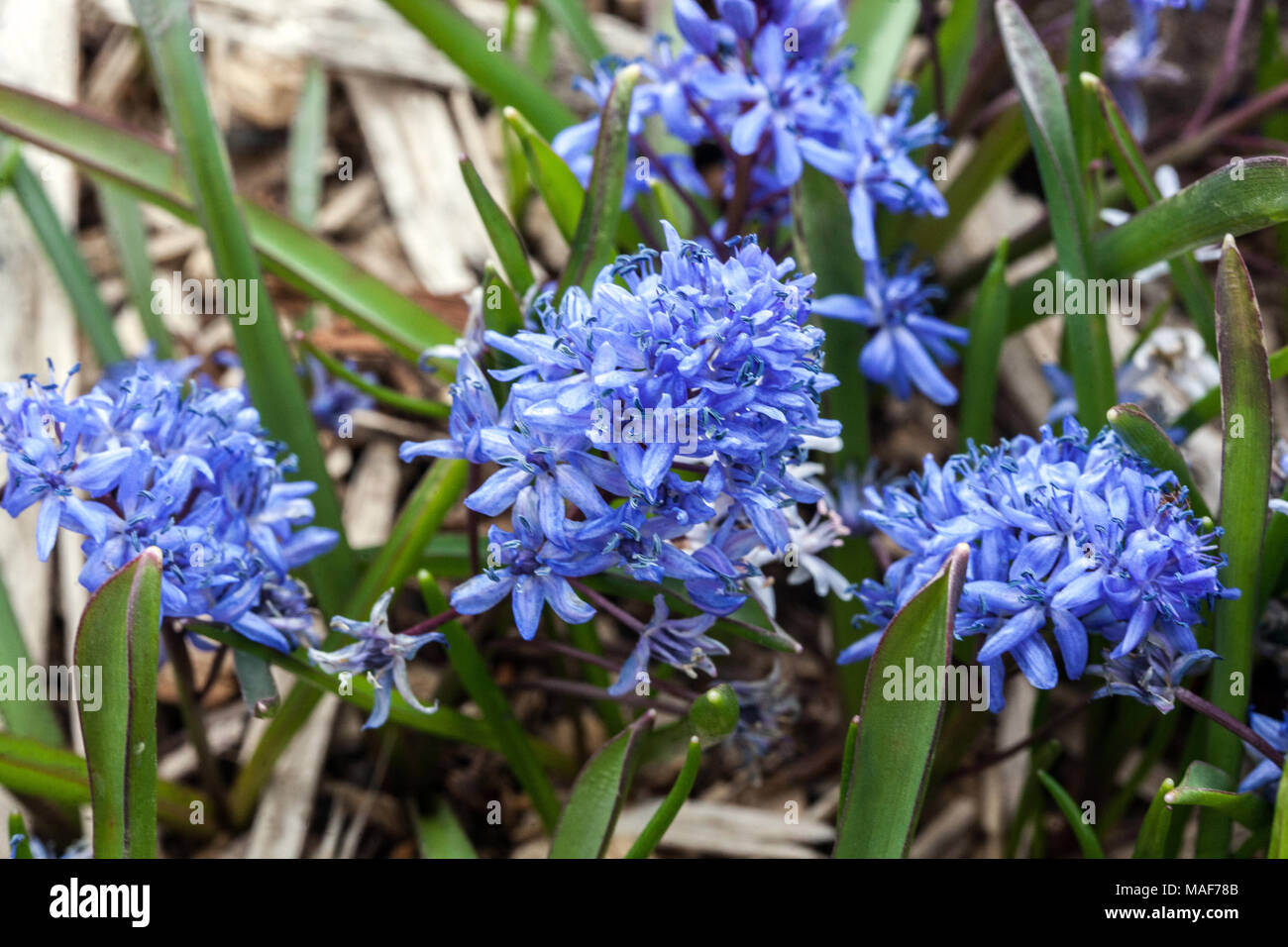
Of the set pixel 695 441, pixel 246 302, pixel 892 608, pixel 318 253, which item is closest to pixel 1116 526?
pixel 892 608

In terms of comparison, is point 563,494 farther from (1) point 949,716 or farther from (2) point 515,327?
(1) point 949,716

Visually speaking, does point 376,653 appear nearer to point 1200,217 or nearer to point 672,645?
point 672,645

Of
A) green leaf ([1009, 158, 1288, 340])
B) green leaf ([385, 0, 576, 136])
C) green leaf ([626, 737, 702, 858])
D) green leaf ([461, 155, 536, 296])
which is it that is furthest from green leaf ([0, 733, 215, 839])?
green leaf ([1009, 158, 1288, 340])

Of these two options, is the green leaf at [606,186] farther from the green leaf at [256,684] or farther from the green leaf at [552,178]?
the green leaf at [256,684]

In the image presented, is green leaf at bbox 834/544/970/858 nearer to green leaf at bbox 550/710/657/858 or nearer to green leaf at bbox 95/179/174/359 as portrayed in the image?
green leaf at bbox 550/710/657/858

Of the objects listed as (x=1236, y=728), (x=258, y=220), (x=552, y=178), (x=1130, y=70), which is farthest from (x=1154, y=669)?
(x=258, y=220)

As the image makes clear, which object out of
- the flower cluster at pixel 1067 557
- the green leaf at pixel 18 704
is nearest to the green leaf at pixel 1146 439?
the flower cluster at pixel 1067 557
